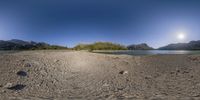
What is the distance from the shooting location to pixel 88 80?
12.4 metres

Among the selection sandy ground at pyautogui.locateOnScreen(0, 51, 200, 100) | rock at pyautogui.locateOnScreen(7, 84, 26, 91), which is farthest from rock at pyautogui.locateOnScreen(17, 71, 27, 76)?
rock at pyautogui.locateOnScreen(7, 84, 26, 91)

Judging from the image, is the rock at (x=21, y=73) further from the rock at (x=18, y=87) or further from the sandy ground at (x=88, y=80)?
the rock at (x=18, y=87)

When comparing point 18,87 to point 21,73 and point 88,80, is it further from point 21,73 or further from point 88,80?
point 88,80

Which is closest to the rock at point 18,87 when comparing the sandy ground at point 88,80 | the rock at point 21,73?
the sandy ground at point 88,80

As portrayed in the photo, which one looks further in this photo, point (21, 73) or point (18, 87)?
point (21, 73)

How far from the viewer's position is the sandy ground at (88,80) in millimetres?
9312

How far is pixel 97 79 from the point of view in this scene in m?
12.6

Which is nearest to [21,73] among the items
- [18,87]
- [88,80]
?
[18,87]

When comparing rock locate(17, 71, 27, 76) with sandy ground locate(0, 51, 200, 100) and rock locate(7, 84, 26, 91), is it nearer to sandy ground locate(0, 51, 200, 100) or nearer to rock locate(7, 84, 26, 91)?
sandy ground locate(0, 51, 200, 100)

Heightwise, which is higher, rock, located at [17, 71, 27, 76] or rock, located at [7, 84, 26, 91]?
rock, located at [17, 71, 27, 76]

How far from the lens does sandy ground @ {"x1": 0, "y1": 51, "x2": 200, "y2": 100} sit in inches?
367

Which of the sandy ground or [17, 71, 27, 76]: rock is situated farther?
[17, 71, 27, 76]: rock

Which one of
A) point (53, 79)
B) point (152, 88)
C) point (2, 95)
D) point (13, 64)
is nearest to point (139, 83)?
point (152, 88)

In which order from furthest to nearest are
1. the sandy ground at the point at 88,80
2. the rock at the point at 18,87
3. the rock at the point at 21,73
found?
the rock at the point at 21,73, the rock at the point at 18,87, the sandy ground at the point at 88,80
